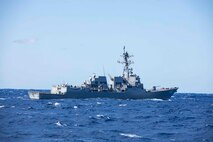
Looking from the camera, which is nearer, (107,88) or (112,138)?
(112,138)

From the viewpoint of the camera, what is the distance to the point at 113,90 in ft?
326

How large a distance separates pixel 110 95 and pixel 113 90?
6.55 ft

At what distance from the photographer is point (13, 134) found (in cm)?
3106

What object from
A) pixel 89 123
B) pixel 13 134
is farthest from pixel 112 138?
pixel 89 123

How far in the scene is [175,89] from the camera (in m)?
102

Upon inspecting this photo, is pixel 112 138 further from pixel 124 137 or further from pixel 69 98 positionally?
pixel 69 98

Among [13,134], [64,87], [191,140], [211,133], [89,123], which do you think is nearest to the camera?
[191,140]

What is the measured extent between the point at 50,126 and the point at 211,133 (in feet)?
49.2

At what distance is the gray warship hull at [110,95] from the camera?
94.9m

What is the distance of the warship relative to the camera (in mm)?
95244

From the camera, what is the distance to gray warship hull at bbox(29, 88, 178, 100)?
311 feet

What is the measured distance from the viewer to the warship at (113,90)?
95244 millimetres

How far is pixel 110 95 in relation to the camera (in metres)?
98.0

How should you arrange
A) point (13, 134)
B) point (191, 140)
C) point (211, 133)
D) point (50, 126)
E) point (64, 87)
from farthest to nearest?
point (64, 87), point (50, 126), point (211, 133), point (13, 134), point (191, 140)
